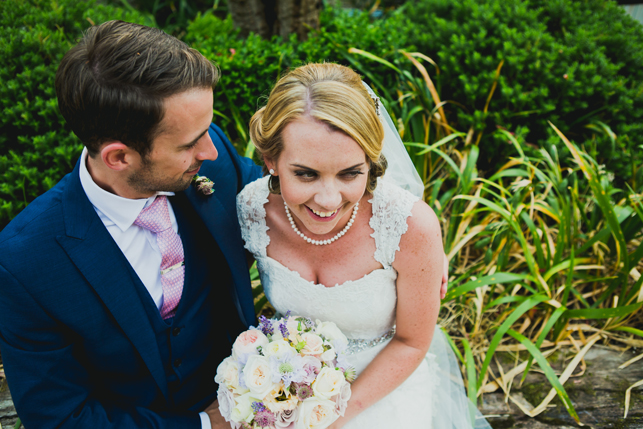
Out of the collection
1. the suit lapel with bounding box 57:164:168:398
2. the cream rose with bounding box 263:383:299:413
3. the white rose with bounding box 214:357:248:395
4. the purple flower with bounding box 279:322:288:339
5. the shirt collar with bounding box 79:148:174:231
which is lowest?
the white rose with bounding box 214:357:248:395

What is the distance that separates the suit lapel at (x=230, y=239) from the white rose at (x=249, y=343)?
33cm

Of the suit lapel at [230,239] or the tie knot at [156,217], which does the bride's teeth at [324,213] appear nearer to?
the suit lapel at [230,239]

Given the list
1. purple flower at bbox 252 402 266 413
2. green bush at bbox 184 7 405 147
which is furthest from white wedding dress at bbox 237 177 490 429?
green bush at bbox 184 7 405 147

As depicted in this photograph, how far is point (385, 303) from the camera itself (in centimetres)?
194

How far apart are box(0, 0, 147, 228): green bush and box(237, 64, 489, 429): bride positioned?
1.40m

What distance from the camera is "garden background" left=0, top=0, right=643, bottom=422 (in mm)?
2582

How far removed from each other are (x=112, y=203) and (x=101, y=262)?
240mm

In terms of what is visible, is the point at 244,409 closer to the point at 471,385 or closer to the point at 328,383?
the point at 328,383

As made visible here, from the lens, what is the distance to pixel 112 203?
64.5 inches

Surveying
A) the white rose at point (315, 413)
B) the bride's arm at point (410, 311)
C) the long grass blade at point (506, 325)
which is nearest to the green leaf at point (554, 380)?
the long grass blade at point (506, 325)

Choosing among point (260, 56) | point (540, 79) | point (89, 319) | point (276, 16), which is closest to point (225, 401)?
point (89, 319)

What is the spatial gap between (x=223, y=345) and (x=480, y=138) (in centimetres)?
260

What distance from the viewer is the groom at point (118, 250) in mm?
1511

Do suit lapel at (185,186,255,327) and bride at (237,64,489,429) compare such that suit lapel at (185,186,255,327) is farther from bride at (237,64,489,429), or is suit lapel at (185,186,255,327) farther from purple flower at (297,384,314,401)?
purple flower at (297,384,314,401)
